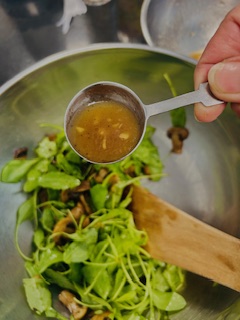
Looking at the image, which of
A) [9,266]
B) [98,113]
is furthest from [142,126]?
[9,266]

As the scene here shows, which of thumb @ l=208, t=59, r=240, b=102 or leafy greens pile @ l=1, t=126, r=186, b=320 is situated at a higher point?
thumb @ l=208, t=59, r=240, b=102

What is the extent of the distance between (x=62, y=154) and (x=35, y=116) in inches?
6.7

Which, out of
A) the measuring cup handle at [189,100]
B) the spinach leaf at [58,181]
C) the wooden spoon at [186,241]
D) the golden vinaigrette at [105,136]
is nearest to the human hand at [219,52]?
the measuring cup handle at [189,100]

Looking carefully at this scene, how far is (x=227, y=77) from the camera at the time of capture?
964 millimetres

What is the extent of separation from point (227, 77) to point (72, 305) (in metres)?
0.76

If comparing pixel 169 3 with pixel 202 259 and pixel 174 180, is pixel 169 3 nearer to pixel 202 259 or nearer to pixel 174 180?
pixel 174 180

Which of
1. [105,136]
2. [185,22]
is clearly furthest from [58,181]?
[185,22]

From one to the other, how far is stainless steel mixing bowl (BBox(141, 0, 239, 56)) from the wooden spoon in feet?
2.54

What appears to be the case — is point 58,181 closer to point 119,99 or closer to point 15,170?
point 15,170

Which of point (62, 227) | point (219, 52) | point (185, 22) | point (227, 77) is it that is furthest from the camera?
point (185, 22)

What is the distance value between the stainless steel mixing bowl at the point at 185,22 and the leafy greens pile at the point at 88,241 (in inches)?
24.0

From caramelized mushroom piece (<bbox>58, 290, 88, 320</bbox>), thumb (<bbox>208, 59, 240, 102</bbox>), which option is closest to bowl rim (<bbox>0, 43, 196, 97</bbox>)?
thumb (<bbox>208, 59, 240, 102</bbox>)

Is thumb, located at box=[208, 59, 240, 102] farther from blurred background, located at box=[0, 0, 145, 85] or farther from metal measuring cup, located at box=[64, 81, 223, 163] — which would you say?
blurred background, located at box=[0, 0, 145, 85]

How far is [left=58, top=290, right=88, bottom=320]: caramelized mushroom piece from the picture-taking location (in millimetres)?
1234
